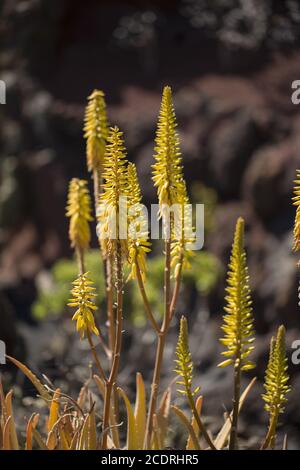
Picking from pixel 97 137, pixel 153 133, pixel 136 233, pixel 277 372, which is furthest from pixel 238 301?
pixel 153 133

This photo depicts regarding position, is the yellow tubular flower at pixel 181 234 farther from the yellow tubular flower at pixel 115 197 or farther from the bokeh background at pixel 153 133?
the bokeh background at pixel 153 133

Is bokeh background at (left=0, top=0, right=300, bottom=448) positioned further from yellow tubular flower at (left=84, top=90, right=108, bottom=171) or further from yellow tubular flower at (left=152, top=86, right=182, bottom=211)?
yellow tubular flower at (left=152, top=86, right=182, bottom=211)

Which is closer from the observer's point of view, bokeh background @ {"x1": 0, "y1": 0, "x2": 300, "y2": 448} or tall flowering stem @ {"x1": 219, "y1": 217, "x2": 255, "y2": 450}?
tall flowering stem @ {"x1": 219, "y1": 217, "x2": 255, "y2": 450}

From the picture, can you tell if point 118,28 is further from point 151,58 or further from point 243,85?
point 243,85

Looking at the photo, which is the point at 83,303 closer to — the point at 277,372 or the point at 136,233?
the point at 136,233

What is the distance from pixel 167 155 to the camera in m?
2.73

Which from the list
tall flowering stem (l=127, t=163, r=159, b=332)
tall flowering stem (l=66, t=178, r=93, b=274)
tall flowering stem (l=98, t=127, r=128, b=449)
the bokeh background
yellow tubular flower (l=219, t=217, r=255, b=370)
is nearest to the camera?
yellow tubular flower (l=219, t=217, r=255, b=370)

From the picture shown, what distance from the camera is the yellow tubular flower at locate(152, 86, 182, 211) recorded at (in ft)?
8.66

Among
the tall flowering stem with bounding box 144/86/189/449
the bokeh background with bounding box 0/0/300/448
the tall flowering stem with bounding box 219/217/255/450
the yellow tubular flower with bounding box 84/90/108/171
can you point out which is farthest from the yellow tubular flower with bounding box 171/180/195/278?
the bokeh background with bounding box 0/0/300/448

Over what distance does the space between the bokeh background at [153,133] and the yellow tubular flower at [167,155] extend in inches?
213

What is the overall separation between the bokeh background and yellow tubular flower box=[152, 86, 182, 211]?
213 inches

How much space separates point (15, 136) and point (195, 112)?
3055 mm

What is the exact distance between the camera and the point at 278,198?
10.2m

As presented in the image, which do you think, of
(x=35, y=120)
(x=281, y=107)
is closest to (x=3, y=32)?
(x=35, y=120)
